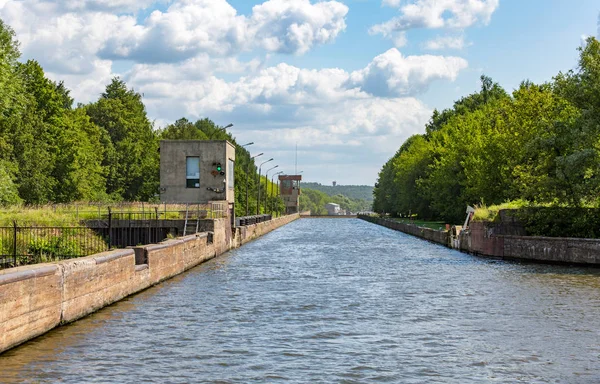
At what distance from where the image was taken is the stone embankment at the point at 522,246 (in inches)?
1296

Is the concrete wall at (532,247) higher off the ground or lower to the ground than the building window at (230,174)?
lower

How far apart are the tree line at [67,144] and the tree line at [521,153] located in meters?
25.0

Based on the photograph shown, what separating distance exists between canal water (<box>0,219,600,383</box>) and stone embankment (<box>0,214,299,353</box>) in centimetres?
34

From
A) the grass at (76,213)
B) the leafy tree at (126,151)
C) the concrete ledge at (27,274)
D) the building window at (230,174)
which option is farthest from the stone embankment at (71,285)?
the leafy tree at (126,151)

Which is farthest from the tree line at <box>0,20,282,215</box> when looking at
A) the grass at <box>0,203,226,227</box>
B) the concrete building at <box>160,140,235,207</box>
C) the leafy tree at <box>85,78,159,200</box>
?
the concrete building at <box>160,140,235,207</box>

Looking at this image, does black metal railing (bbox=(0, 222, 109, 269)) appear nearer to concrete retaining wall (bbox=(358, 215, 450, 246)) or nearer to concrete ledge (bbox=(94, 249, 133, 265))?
concrete ledge (bbox=(94, 249, 133, 265))

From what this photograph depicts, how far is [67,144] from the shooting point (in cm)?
7706

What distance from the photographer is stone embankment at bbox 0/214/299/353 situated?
13508 millimetres

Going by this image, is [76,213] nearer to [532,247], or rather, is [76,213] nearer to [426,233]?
[532,247]

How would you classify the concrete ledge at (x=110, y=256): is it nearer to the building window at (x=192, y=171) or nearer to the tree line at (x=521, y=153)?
the tree line at (x=521, y=153)

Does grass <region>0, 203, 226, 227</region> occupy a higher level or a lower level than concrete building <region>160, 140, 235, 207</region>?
lower

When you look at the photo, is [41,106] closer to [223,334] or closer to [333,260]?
[333,260]

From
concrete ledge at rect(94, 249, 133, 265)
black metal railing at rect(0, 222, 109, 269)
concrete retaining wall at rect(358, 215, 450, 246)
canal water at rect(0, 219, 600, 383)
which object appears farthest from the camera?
concrete retaining wall at rect(358, 215, 450, 246)

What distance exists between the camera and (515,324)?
1736 cm
